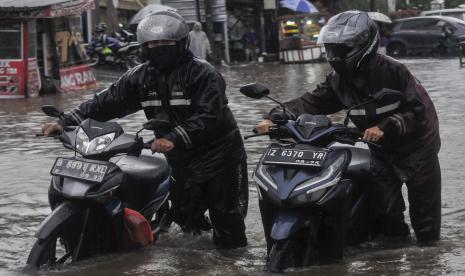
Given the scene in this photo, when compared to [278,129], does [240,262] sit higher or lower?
lower

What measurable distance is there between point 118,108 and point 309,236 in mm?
1596

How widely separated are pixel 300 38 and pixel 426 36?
14.3 ft

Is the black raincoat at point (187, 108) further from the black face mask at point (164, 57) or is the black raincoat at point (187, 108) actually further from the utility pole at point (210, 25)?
the utility pole at point (210, 25)

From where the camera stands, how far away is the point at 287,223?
16.7 ft

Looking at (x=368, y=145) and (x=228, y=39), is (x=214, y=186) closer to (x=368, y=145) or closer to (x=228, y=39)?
(x=368, y=145)

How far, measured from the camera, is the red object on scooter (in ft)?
19.2

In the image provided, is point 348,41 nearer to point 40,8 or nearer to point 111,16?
point 40,8

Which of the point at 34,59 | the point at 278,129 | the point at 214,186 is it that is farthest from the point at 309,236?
the point at 34,59

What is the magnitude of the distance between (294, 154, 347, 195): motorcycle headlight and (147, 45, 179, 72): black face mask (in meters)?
1.25

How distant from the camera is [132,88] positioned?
6.09 meters

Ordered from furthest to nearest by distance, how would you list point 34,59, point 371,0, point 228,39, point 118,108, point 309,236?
point 371,0, point 228,39, point 34,59, point 118,108, point 309,236

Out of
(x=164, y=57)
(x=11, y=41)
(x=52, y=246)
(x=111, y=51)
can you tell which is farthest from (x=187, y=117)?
(x=111, y=51)

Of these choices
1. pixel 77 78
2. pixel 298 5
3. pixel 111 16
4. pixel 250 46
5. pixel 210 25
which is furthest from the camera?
pixel 298 5

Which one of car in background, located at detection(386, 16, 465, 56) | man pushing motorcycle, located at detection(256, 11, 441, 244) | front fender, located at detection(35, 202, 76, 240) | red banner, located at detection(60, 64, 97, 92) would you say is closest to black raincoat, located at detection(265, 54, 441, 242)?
man pushing motorcycle, located at detection(256, 11, 441, 244)
